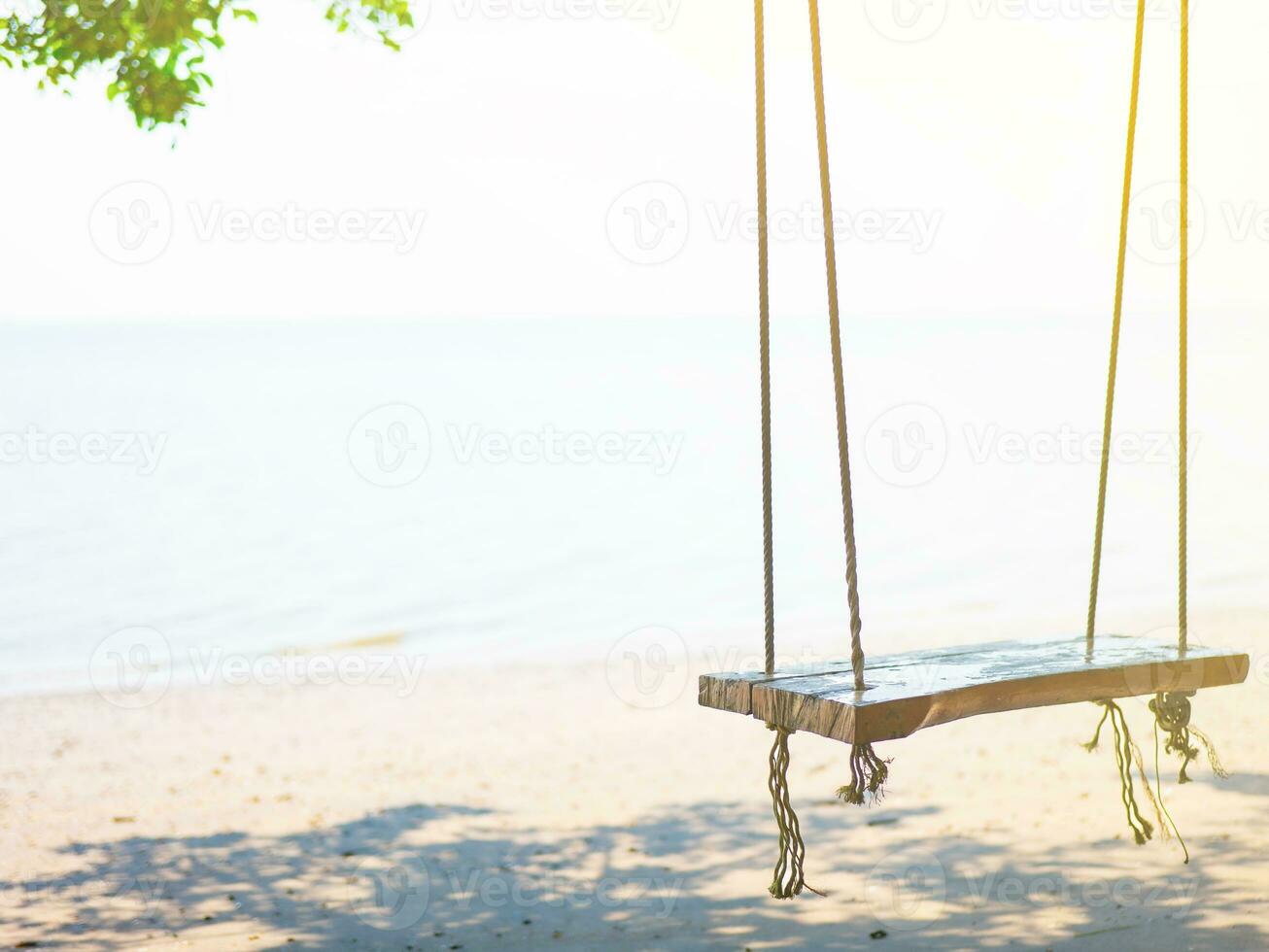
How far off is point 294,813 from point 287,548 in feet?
58.2

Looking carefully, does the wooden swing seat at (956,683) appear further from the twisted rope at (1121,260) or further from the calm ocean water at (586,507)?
the calm ocean water at (586,507)

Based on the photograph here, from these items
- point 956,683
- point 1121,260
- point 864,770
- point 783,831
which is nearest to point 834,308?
point 956,683

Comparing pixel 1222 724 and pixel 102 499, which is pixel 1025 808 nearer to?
pixel 1222 724

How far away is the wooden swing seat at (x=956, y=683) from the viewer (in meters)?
2.78

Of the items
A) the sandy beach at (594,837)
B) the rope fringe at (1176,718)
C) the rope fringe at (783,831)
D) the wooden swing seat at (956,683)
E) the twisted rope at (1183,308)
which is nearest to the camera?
the wooden swing seat at (956,683)

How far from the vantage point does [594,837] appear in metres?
6.61

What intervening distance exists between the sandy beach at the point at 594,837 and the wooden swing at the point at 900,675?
78.3 inches

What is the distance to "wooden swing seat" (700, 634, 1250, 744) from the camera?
278cm

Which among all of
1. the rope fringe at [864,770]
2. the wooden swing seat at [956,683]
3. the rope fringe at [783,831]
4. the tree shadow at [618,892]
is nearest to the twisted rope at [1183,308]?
the wooden swing seat at [956,683]

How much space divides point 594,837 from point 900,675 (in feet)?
12.5

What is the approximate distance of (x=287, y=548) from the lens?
2450cm

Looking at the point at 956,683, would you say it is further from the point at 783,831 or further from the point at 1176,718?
the point at 1176,718

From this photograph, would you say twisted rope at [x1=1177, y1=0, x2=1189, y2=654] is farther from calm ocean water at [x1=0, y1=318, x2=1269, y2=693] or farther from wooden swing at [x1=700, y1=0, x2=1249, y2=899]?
calm ocean water at [x1=0, y1=318, x2=1269, y2=693]

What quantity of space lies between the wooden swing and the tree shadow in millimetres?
1887
